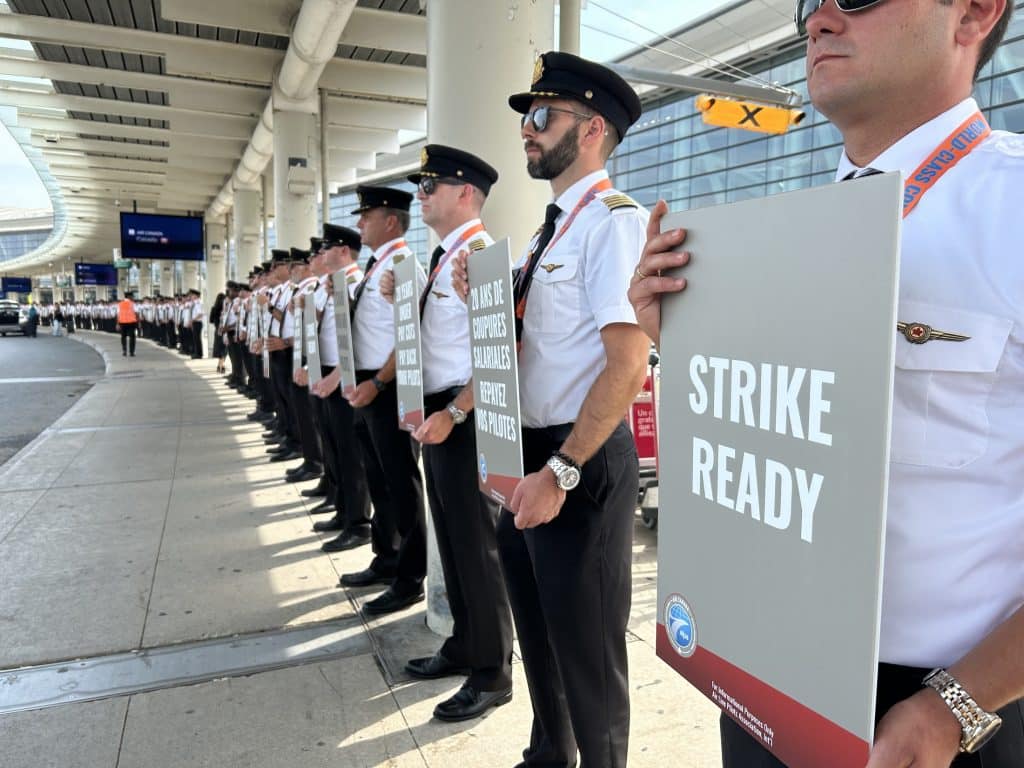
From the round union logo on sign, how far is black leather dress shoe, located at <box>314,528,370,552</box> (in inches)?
153

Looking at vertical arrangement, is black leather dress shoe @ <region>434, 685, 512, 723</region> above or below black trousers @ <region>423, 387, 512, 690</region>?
below

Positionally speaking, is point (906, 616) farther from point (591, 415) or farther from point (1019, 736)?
point (591, 415)

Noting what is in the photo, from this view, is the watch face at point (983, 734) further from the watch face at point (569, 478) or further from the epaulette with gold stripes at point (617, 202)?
the epaulette with gold stripes at point (617, 202)

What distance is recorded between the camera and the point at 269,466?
7.48m

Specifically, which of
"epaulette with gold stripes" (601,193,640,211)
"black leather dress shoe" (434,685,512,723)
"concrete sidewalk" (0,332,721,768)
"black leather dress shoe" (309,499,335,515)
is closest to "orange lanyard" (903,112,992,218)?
"epaulette with gold stripes" (601,193,640,211)

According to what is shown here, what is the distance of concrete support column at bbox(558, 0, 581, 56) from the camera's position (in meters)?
5.41

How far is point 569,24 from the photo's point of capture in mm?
5430

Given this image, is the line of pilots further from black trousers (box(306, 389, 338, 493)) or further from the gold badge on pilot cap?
black trousers (box(306, 389, 338, 493))

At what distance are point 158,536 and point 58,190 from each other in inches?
957

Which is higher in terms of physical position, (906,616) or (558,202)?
(558,202)

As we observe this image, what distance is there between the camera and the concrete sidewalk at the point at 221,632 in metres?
2.61

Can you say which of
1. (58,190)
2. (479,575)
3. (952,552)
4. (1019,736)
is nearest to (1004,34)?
(952,552)

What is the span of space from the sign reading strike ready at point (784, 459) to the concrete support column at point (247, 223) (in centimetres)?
1887

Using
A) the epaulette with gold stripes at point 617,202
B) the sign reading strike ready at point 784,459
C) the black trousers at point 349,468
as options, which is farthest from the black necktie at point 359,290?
the sign reading strike ready at point 784,459
